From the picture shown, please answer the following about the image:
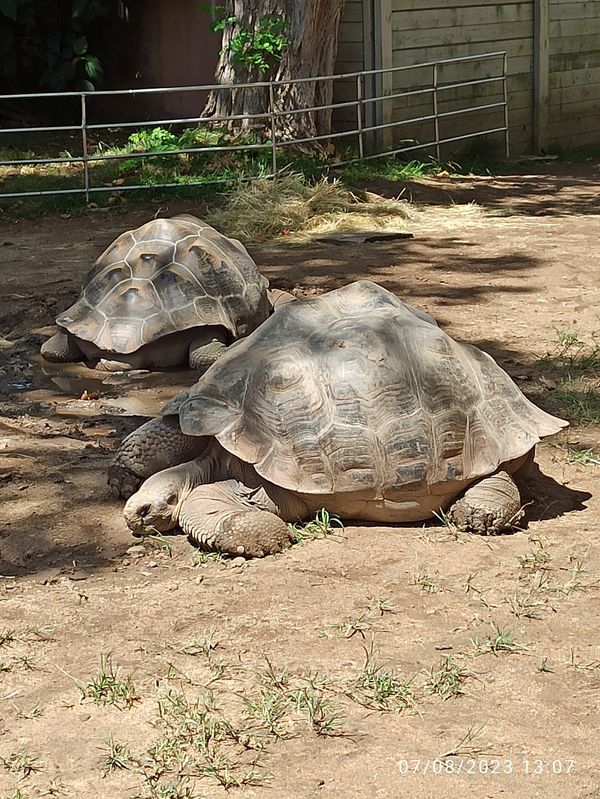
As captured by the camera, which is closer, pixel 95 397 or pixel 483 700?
pixel 483 700

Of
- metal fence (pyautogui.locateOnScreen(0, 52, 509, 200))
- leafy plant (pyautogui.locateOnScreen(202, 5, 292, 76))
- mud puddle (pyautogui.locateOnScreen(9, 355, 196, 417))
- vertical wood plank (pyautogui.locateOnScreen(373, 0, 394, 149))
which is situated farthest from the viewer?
vertical wood plank (pyautogui.locateOnScreen(373, 0, 394, 149))

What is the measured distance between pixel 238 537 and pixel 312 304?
107 centimetres

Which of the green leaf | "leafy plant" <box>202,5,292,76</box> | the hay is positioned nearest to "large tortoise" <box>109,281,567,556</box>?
the hay

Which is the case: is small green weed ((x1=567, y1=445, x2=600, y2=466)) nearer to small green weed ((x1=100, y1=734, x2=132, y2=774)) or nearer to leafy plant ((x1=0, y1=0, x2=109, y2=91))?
small green weed ((x1=100, y1=734, x2=132, y2=774))

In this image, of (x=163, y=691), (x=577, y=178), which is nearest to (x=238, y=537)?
(x=163, y=691)

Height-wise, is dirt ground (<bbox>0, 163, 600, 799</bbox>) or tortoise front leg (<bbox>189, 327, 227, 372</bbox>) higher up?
tortoise front leg (<bbox>189, 327, 227, 372</bbox>)

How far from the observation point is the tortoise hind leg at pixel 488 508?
457 centimetres

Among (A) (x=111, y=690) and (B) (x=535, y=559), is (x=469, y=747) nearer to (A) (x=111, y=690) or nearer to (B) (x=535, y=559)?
(A) (x=111, y=690)

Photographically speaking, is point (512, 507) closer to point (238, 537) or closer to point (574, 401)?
point (238, 537)

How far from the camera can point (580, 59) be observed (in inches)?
672

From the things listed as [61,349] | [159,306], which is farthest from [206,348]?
[61,349]

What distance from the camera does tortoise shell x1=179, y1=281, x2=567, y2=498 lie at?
447 centimetres

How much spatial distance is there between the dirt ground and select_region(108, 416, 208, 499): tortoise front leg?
157 millimetres

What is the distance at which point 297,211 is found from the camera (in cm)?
1103
